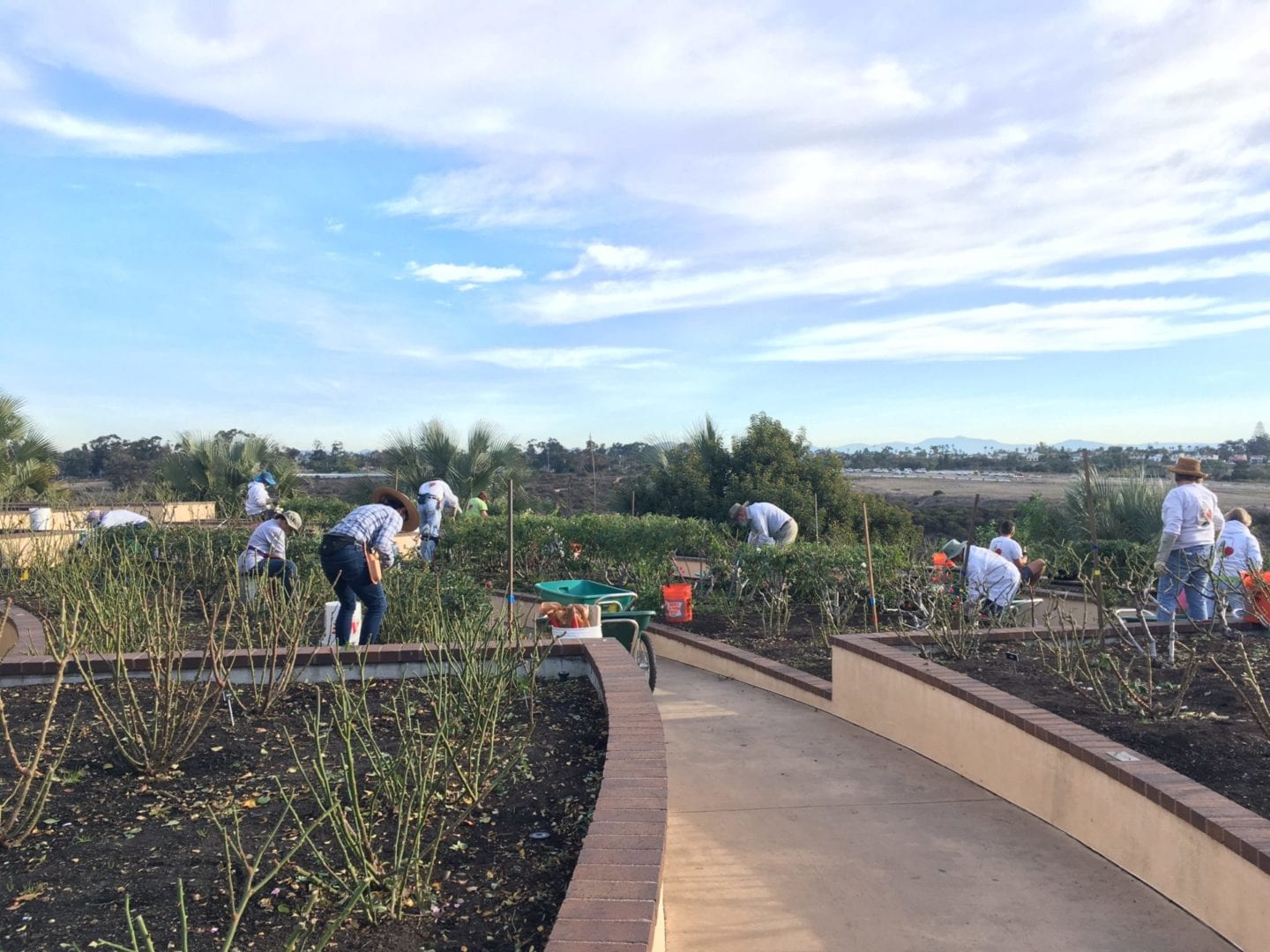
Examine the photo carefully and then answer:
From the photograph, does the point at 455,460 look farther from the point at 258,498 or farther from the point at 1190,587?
the point at 1190,587

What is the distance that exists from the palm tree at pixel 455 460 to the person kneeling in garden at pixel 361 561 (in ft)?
42.3

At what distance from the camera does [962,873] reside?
4168mm

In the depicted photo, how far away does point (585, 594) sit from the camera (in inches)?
324

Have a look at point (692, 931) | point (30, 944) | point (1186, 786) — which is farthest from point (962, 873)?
point (30, 944)

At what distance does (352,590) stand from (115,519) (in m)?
7.44

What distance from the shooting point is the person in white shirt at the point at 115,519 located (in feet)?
41.1

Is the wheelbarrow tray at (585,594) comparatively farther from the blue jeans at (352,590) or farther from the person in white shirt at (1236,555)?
the person in white shirt at (1236,555)

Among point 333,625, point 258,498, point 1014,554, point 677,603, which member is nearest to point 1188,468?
point 1014,554

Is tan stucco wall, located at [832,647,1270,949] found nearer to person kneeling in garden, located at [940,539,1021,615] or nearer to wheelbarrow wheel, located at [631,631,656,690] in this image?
wheelbarrow wheel, located at [631,631,656,690]

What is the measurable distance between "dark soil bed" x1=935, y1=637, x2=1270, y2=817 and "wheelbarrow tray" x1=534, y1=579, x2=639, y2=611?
238cm

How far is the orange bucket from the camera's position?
923cm

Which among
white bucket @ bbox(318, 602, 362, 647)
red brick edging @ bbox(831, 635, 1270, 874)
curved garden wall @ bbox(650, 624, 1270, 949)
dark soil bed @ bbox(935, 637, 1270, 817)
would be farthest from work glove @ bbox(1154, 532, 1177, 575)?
white bucket @ bbox(318, 602, 362, 647)

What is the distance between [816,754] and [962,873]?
1.72m

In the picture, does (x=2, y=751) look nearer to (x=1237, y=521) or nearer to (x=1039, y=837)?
(x=1039, y=837)
